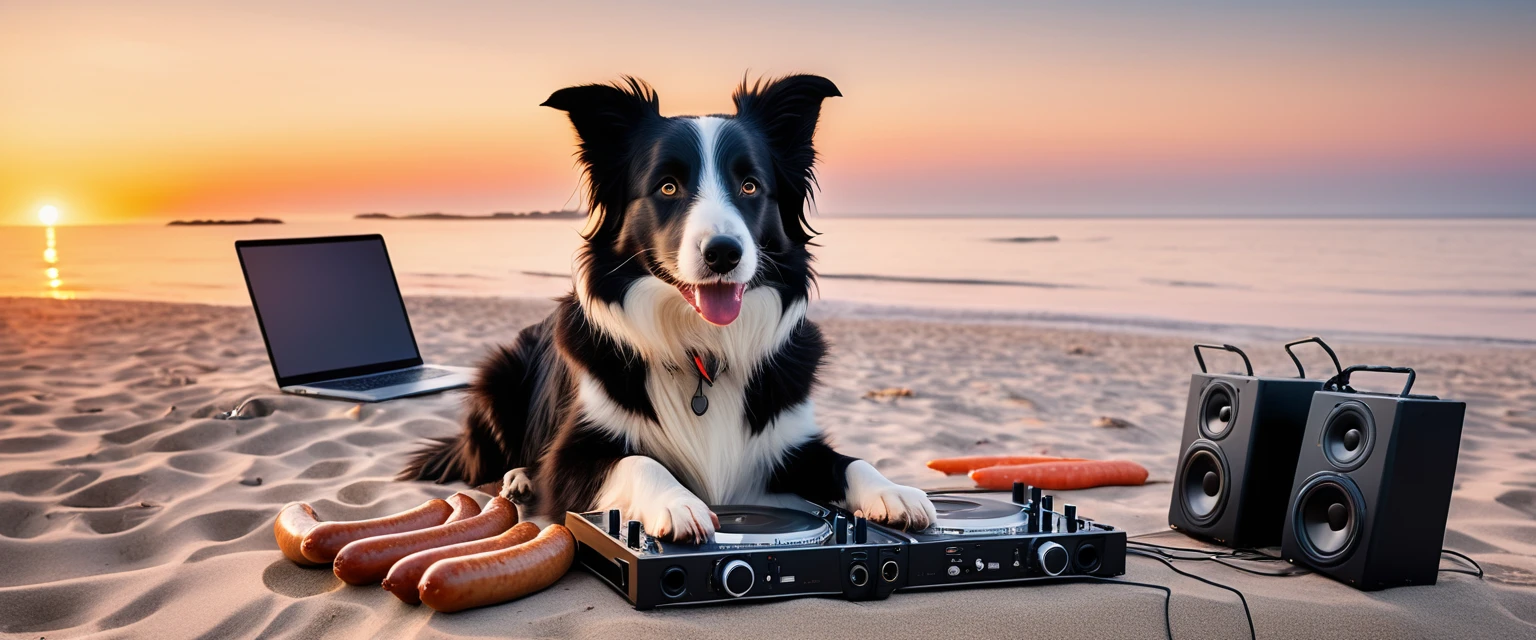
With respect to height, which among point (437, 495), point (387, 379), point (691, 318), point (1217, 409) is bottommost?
point (437, 495)

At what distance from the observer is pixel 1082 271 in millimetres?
18562

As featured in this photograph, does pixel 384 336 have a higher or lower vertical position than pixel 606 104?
lower

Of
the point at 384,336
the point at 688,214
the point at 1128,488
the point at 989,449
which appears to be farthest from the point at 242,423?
the point at 1128,488

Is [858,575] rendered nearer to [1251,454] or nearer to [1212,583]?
[1212,583]

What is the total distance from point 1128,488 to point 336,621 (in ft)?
10.3

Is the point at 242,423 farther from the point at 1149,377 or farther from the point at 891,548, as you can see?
the point at 1149,377

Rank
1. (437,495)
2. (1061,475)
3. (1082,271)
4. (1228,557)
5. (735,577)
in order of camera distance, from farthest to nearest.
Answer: (1082,271) < (1061,475) < (437,495) < (1228,557) < (735,577)

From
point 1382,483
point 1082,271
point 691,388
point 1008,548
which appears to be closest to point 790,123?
point 691,388

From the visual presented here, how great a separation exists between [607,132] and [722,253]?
2.65ft

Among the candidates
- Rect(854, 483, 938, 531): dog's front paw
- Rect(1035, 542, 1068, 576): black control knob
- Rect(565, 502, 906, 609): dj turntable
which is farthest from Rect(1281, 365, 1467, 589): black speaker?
Rect(565, 502, 906, 609): dj turntable

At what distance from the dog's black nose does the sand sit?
2.98ft

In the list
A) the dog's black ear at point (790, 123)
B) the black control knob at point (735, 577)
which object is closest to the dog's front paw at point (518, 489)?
the dog's black ear at point (790, 123)

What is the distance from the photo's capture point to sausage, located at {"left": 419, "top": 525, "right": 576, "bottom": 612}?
229cm

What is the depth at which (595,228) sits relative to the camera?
10.9ft
